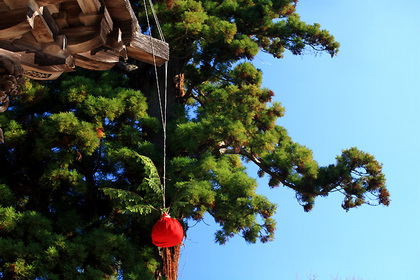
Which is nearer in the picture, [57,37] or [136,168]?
[57,37]

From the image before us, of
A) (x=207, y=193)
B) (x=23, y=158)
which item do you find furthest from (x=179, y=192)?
(x=23, y=158)

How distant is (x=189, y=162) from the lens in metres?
6.70

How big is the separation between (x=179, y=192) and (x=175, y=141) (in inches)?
47.7

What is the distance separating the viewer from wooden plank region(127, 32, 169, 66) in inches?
147

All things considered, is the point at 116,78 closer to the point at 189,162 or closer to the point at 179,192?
the point at 189,162

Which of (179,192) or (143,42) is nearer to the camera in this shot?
(143,42)

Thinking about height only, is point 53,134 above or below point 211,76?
below

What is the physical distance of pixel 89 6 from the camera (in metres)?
3.14

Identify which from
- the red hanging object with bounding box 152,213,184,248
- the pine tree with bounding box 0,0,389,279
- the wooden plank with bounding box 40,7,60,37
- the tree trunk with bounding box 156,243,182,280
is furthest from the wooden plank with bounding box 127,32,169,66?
the tree trunk with bounding box 156,243,182,280

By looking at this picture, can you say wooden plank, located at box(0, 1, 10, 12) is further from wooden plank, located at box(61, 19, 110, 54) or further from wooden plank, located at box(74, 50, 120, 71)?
wooden plank, located at box(74, 50, 120, 71)

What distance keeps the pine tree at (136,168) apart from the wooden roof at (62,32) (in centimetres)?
265

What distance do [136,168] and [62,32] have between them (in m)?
3.60

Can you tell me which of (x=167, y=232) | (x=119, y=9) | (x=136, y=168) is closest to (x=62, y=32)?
(x=119, y=9)

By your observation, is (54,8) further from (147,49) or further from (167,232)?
(167,232)
